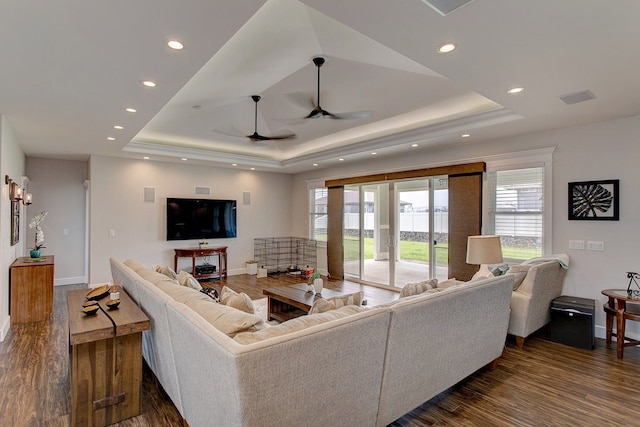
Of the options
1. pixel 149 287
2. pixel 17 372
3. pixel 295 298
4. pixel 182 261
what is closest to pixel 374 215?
pixel 295 298

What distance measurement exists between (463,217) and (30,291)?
648cm

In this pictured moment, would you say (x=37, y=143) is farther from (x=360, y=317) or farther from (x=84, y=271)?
(x=360, y=317)

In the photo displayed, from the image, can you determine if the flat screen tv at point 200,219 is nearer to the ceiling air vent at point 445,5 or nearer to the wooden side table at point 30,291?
the wooden side table at point 30,291

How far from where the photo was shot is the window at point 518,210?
4.66 m

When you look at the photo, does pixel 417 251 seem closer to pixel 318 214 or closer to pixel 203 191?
pixel 318 214

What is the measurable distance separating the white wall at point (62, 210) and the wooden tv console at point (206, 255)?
2.04 meters

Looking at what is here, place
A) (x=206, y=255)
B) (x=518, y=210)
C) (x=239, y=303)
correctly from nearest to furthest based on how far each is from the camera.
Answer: (x=239, y=303)
(x=518, y=210)
(x=206, y=255)

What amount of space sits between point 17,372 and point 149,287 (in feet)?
6.10

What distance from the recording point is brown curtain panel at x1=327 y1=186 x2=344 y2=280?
763 centimetres

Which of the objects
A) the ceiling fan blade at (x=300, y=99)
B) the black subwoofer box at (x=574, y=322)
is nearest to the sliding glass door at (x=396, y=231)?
the black subwoofer box at (x=574, y=322)

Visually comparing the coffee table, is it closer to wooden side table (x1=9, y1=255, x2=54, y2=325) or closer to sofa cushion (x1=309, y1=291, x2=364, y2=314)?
sofa cushion (x1=309, y1=291, x2=364, y2=314)

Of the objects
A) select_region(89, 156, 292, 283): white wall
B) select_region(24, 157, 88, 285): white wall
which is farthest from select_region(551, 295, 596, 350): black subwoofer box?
→ select_region(24, 157, 88, 285): white wall

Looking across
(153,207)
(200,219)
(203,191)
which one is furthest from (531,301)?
(153,207)

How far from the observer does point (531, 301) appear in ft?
12.0
